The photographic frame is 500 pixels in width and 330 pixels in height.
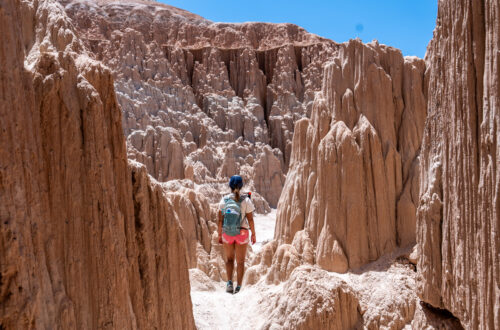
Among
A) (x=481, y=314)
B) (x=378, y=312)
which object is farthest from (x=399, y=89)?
(x=481, y=314)

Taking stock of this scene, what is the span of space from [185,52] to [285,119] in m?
14.3

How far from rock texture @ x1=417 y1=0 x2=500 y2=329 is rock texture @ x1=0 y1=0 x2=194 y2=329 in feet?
13.4

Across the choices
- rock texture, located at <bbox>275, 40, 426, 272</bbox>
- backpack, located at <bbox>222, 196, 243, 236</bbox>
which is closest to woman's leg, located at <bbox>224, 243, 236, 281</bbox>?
backpack, located at <bbox>222, 196, 243, 236</bbox>

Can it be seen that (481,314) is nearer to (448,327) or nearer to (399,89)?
(448,327)

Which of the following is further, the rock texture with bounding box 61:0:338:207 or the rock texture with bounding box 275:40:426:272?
the rock texture with bounding box 61:0:338:207

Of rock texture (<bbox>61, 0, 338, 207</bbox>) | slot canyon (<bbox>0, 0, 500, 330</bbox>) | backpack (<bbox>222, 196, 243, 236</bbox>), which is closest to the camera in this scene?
slot canyon (<bbox>0, 0, 500, 330</bbox>)

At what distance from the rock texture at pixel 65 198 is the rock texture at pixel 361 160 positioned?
22.2 ft

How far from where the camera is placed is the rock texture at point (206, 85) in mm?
38375

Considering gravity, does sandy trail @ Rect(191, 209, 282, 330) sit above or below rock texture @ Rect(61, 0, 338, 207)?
below

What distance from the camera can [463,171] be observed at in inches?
221

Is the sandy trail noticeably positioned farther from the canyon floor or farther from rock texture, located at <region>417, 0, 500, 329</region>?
rock texture, located at <region>417, 0, 500, 329</region>

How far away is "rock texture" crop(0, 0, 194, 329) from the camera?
3496 mm

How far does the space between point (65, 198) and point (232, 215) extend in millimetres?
3362

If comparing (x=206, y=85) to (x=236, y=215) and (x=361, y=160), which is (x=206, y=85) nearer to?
(x=361, y=160)
